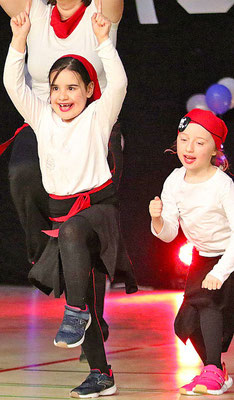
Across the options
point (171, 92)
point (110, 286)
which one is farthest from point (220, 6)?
point (110, 286)

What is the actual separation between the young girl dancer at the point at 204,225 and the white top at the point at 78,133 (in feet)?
0.95

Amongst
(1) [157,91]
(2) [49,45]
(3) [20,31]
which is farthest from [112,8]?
(1) [157,91]

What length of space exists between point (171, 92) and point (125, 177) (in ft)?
2.33

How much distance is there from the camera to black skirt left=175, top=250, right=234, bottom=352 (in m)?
3.29

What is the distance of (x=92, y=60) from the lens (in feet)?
11.4

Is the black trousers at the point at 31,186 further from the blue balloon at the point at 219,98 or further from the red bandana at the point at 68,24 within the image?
the blue balloon at the point at 219,98

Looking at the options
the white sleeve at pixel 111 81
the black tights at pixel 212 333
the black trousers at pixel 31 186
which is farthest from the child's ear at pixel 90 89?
the black tights at pixel 212 333

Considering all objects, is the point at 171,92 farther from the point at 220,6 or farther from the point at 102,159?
the point at 102,159

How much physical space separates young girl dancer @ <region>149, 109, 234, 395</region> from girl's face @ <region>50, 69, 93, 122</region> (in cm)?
41

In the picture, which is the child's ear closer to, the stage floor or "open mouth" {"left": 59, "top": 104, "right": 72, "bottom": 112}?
"open mouth" {"left": 59, "top": 104, "right": 72, "bottom": 112}

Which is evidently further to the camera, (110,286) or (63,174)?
(110,286)

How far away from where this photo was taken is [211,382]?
3.08 meters

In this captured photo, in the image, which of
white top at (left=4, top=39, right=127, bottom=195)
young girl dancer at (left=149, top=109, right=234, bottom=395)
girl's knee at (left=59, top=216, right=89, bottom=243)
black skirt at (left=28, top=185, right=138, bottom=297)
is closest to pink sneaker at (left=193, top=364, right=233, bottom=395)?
young girl dancer at (left=149, top=109, right=234, bottom=395)

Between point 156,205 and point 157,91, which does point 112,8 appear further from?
point 157,91
